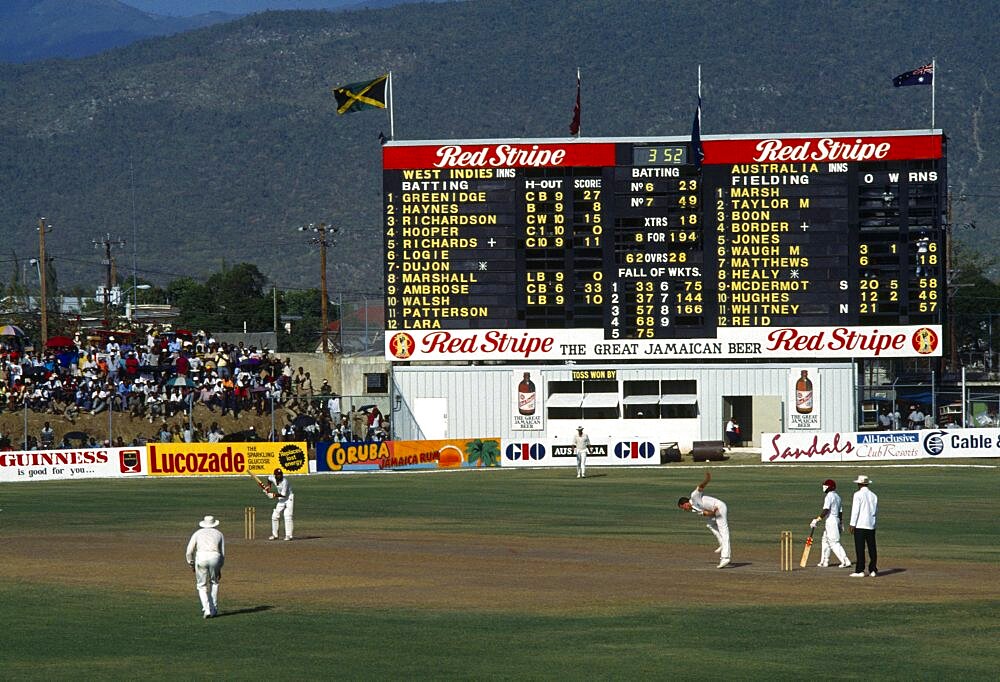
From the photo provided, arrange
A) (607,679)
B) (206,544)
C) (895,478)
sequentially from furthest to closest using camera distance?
1. (895,478)
2. (206,544)
3. (607,679)

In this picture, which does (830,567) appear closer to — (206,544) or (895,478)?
(206,544)

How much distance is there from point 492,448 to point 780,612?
41.7 m

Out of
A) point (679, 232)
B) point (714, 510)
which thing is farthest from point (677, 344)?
point (714, 510)

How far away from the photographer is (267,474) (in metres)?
62.6

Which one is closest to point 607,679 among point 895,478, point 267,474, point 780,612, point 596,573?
point 780,612

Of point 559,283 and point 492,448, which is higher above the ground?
point 559,283

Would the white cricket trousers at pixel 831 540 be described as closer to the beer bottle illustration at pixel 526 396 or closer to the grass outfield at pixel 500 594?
the grass outfield at pixel 500 594

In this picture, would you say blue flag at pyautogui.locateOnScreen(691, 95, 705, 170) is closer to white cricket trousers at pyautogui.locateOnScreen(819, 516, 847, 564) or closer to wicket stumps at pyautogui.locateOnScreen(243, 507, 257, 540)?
wicket stumps at pyautogui.locateOnScreen(243, 507, 257, 540)

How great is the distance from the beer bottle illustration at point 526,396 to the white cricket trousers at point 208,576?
40.5m

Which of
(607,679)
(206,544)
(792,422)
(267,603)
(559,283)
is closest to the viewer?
(607,679)

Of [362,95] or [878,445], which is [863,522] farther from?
[362,95]

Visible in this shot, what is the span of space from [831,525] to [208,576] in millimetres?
12029

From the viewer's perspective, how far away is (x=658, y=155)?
60.3 metres

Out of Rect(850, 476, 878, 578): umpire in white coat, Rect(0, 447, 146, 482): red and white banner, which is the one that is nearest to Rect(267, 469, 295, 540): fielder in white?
Rect(850, 476, 878, 578): umpire in white coat
